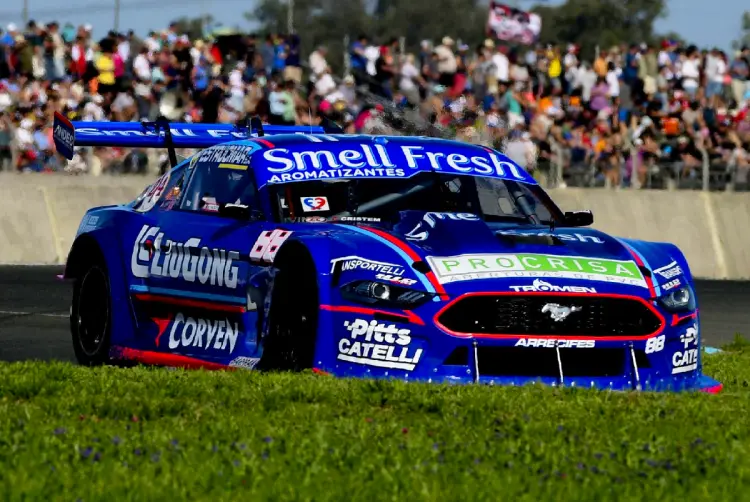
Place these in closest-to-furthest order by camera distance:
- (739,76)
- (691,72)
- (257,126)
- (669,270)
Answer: (669,270), (257,126), (739,76), (691,72)

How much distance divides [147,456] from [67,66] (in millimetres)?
21767

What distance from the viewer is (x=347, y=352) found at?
299 inches

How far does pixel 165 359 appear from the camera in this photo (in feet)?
29.9

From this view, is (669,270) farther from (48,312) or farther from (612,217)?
(612,217)

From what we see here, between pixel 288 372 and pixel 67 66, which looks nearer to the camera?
pixel 288 372

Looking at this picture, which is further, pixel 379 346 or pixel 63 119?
pixel 63 119

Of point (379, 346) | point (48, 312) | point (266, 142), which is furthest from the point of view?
point (48, 312)

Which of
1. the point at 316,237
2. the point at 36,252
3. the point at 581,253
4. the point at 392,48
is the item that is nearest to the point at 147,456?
the point at 316,237

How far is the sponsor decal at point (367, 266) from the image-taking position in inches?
300

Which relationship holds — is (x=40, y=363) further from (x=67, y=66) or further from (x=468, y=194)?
(x=67, y=66)

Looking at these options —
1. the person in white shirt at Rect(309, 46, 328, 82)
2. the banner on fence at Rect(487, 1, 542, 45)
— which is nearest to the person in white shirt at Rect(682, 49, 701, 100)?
the banner on fence at Rect(487, 1, 542, 45)

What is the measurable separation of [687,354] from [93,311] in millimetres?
3773

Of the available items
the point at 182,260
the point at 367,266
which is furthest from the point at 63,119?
the point at 367,266

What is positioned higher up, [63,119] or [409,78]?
[63,119]
